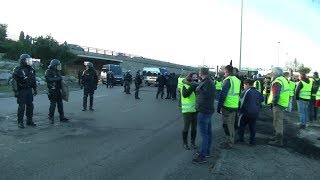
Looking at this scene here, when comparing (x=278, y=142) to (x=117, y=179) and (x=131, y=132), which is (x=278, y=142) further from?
(x=117, y=179)

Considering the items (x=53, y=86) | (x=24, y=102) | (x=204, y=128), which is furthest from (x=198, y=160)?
(x=53, y=86)

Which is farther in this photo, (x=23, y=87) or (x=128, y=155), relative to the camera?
(x=23, y=87)

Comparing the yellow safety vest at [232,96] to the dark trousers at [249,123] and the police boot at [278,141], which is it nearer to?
the dark trousers at [249,123]

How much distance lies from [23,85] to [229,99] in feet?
18.4

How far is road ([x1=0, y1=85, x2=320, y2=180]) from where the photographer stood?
689 cm

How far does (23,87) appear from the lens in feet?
Result: 36.9

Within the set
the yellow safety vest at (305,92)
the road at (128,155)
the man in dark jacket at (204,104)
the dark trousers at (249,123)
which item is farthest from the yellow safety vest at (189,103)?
the yellow safety vest at (305,92)

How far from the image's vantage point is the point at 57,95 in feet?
41.0

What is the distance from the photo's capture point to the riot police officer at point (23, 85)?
36.5 ft

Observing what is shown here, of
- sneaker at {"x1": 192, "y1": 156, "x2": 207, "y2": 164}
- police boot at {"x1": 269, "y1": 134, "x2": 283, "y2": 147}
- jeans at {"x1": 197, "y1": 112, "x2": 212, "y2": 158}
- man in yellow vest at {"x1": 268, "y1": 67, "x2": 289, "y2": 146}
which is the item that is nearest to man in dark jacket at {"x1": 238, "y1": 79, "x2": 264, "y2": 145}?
man in yellow vest at {"x1": 268, "y1": 67, "x2": 289, "y2": 146}

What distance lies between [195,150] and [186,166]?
1499 millimetres

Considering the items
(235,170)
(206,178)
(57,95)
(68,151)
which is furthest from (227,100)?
(57,95)

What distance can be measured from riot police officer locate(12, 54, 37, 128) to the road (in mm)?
471

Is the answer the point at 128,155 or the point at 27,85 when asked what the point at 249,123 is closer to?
the point at 128,155
